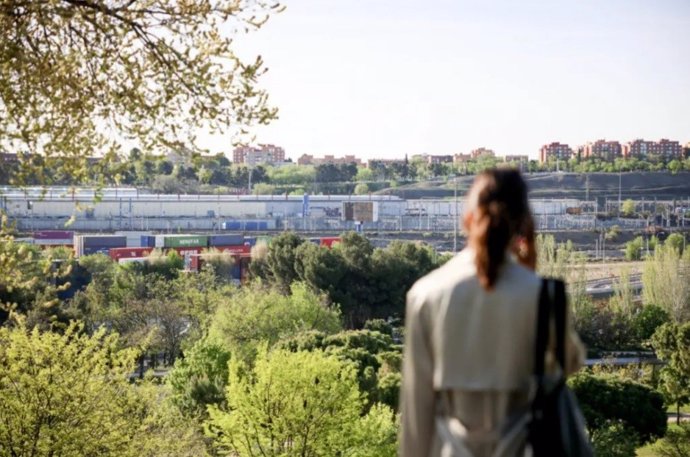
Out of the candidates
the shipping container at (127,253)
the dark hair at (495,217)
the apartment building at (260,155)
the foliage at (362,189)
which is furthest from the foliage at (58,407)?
the apartment building at (260,155)

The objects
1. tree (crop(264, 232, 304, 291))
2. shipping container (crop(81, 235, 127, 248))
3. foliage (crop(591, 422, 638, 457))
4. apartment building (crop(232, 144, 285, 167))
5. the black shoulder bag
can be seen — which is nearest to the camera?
the black shoulder bag

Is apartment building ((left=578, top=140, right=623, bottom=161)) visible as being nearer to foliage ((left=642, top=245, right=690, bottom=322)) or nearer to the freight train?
the freight train

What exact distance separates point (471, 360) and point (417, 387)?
5.2 inches

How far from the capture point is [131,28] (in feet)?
18.3

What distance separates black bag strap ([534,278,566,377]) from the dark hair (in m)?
0.11

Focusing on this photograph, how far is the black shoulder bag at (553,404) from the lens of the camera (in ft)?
7.76

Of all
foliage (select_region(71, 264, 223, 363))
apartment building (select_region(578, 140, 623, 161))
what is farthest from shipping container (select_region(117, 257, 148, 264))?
apartment building (select_region(578, 140, 623, 161))

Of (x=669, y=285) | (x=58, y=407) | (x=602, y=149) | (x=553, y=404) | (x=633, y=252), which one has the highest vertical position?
(x=602, y=149)

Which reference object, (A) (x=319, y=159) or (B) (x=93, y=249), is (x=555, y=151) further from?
(B) (x=93, y=249)

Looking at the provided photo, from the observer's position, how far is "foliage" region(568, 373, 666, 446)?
18.7m

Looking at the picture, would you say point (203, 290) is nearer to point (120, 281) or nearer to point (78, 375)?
point (120, 281)

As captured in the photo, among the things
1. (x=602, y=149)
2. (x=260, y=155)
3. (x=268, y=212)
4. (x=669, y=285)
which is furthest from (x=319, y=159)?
(x=669, y=285)

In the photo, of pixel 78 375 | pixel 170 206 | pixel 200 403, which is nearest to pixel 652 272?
pixel 200 403

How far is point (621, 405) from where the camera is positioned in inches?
741
